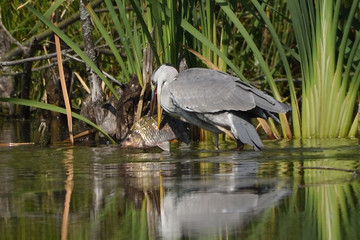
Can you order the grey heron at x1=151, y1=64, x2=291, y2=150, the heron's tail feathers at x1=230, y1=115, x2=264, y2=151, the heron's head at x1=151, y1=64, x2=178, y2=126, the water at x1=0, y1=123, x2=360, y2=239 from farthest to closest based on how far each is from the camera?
the heron's head at x1=151, y1=64, x2=178, y2=126 → the grey heron at x1=151, y1=64, x2=291, y2=150 → the heron's tail feathers at x1=230, y1=115, x2=264, y2=151 → the water at x1=0, y1=123, x2=360, y2=239

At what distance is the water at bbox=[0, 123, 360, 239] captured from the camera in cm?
361

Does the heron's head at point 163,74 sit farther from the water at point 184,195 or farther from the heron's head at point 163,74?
the water at point 184,195

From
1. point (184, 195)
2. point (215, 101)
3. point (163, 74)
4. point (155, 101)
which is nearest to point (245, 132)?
point (215, 101)

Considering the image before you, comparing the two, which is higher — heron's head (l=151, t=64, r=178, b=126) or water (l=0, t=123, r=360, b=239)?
heron's head (l=151, t=64, r=178, b=126)

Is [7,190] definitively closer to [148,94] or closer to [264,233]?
[264,233]

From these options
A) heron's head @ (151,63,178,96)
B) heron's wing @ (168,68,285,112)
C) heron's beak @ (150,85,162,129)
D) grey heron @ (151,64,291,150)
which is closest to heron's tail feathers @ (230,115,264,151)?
grey heron @ (151,64,291,150)

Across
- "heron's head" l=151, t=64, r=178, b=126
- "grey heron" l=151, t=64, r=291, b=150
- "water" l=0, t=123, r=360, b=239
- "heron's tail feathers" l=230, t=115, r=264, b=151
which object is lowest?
"water" l=0, t=123, r=360, b=239

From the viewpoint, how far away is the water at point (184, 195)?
361 cm

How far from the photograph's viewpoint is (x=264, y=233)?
346 centimetres

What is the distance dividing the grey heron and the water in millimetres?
351

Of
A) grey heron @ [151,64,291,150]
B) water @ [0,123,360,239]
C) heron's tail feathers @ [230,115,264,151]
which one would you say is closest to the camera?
water @ [0,123,360,239]

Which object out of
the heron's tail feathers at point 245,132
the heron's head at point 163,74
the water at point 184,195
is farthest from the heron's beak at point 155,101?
the water at point 184,195

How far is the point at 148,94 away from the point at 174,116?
13.5 inches

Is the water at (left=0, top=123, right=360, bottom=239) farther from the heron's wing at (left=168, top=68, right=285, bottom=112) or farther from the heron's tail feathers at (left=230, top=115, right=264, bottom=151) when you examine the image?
the heron's wing at (left=168, top=68, right=285, bottom=112)
